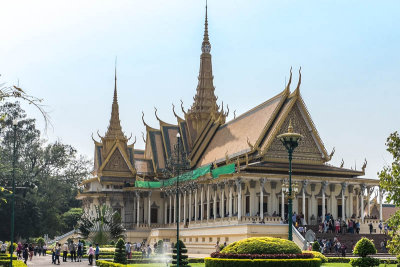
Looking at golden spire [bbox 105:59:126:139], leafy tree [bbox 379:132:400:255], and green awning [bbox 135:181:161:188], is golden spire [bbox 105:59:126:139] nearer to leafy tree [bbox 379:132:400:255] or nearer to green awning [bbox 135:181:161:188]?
green awning [bbox 135:181:161:188]

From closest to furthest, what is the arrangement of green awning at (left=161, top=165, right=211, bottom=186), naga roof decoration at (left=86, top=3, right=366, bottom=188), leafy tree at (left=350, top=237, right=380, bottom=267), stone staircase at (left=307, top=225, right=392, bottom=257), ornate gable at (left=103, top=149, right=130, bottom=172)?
leafy tree at (left=350, top=237, right=380, bottom=267)
stone staircase at (left=307, top=225, right=392, bottom=257)
naga roof decoration at (left=86, top=3, right=366, bottom=188)
green awning at (left=161, top=165, right=211, bottom=186)
ornate gable at (left=103, top=149, right=130, bottom=172)

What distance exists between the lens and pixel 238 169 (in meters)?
44.2

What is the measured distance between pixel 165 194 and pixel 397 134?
4521 centimetres

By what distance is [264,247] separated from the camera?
68.7 feet

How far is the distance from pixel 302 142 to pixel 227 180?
7.48 m

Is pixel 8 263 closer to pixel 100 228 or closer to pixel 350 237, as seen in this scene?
pixel 100 228

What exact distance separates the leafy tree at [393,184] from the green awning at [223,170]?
27359 mm

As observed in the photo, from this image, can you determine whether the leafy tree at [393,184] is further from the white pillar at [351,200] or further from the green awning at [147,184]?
the green awning at [147,184]

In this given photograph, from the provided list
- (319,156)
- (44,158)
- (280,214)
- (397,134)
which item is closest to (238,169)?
(280,214)

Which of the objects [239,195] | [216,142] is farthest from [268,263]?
[216,142]

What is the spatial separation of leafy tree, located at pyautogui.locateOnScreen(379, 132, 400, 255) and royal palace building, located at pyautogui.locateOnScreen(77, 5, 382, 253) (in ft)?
73.4

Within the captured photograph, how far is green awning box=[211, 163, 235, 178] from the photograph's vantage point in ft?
149

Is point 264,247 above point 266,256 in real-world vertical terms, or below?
above

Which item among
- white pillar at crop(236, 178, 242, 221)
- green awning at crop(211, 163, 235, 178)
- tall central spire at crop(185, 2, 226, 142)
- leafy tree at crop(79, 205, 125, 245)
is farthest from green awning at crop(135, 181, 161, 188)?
white pillar at crop(236, 178, 242, 221)
